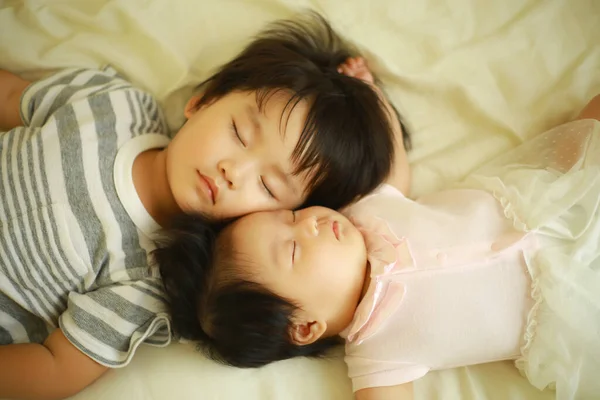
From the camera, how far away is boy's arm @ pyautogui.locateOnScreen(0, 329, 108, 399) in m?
0.84

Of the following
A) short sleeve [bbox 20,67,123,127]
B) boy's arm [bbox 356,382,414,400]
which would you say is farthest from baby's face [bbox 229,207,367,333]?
short sleeve [bbox 20,67,123,127]

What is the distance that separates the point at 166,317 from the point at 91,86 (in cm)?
49

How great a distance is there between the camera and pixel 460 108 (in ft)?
3.67

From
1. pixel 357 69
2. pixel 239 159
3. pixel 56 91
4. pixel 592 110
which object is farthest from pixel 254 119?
pixel 592 110

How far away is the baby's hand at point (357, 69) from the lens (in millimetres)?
1100

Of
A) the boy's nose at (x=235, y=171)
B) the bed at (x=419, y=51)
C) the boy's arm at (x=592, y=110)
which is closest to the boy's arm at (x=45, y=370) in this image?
the boy's nose at (x=235, y=171)

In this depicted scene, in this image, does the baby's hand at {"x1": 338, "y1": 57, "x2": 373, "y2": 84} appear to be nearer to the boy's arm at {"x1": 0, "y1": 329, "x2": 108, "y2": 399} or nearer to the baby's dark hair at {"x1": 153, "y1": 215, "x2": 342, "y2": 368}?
the baby's dark hair at {"x1": 153, "y1": 215, "x2": 342, "y2": 368}

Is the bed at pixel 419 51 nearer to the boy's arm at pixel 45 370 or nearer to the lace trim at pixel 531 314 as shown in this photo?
the lace trim at pixel 531 314

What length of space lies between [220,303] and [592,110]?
80 cm

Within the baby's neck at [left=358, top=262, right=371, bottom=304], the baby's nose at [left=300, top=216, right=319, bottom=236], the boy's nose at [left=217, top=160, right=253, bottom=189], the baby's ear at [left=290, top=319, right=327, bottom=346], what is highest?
the boy's nose at [left=217, top=160, right=253, bottom=189]

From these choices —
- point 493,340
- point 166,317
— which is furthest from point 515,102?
point 166,317

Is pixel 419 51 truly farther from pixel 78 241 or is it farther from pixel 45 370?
pixel 45 370

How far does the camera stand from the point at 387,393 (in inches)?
34.0

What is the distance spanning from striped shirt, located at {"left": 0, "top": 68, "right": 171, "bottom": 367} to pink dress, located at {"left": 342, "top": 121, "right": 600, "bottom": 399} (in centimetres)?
38
